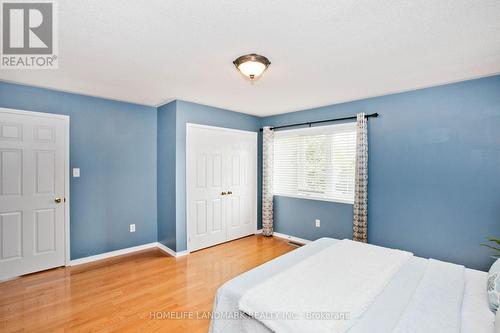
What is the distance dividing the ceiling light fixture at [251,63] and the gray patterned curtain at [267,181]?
256 centimetres

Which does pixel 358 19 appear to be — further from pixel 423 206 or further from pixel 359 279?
pixel 423 206

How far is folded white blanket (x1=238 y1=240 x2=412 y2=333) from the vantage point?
1333 millimetres

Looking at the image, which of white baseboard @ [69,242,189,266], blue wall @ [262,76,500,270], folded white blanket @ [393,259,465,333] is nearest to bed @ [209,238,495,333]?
folded white blanket @ [393,259,465,333]

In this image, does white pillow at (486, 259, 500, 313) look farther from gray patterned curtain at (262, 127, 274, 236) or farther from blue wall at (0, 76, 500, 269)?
gray patterned curtain at (262, 127, 274, 236)

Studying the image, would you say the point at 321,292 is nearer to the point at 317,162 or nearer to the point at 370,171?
the point at 370,171

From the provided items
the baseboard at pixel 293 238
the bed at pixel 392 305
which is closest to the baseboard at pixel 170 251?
the baseboard at pixel 293 238

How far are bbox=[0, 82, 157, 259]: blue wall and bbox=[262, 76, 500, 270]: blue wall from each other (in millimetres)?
3342

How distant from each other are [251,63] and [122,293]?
2.80 metres

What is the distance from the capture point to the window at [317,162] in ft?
12.8

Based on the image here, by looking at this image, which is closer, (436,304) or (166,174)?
(436,304)

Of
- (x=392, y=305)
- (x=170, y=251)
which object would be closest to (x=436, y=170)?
(x=392, y=305)

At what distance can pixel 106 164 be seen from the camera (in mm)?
3740

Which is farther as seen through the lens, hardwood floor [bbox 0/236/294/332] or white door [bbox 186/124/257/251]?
white door [bbox 186/124/257/251]

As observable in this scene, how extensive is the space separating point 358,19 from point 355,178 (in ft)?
8.02
